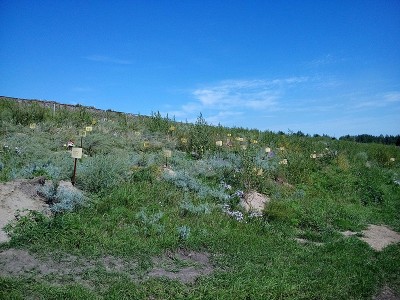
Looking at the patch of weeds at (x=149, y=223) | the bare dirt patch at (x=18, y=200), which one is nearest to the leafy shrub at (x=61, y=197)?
the bare dirt patch at (x=18, y=200)

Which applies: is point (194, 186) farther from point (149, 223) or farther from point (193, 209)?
point (149, 223)

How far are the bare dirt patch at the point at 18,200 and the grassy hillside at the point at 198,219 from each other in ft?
0.73

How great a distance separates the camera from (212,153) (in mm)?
12117

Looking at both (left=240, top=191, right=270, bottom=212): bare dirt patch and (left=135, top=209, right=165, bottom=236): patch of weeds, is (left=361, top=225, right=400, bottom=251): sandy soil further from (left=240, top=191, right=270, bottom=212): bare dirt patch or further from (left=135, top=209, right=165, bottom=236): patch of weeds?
(left=135, top=209, right=165, bottom=236): patch of weeds

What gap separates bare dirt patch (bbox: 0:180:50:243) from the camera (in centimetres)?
586

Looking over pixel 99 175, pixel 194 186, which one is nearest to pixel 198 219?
pixel 194 186

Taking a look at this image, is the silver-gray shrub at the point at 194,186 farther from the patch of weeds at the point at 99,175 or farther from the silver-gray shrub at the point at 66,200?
the silver-gray shrub at the point at 66,200

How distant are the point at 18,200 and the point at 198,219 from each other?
3.31 meters

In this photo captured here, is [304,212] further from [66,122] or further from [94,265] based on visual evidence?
[66,122]

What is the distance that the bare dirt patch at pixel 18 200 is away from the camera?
5.86 m

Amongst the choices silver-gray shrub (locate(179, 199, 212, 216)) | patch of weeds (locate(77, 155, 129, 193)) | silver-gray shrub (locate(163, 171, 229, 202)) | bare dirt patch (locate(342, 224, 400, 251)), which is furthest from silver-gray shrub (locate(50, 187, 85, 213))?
bare dirt patch (locate(342, 224, 400, 251))

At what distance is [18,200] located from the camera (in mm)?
6273

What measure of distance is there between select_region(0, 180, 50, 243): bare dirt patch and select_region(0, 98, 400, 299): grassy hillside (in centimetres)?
22

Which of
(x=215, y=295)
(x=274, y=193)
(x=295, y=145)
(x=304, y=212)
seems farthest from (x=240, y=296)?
(x=295, y=145)
